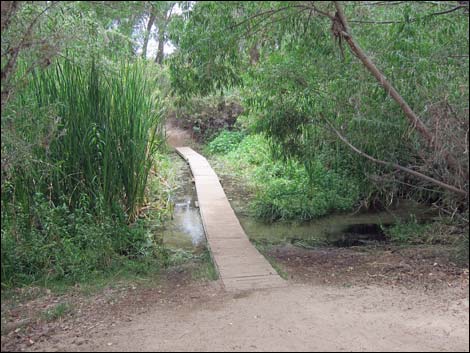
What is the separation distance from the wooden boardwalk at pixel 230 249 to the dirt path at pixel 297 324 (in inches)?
16.0

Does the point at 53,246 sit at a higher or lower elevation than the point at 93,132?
lower

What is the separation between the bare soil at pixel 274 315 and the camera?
3.74 meters

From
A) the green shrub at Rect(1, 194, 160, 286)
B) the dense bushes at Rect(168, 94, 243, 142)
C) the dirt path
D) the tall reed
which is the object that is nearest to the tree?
the tall reed

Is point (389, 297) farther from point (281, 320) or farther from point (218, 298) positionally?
point (218, 298)

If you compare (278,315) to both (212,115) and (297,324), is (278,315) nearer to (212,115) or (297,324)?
(297,324)

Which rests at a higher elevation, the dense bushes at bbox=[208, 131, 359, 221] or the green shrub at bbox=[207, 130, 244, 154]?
the green shrub at bbox=[207, 130, 244, 154]

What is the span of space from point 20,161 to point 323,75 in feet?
11.8

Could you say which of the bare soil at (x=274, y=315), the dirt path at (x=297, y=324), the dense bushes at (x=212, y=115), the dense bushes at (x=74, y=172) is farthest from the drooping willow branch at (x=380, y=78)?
the dense bushes at (x=212, y=115)

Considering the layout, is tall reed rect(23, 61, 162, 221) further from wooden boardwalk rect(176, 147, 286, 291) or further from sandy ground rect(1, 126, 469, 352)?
sandy ground rect(1, 126, 469, 352)

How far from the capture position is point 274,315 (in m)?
4.24

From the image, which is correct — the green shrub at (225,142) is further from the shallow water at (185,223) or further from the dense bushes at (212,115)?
the shallow water at (185,223)

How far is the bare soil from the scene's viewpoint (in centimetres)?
374

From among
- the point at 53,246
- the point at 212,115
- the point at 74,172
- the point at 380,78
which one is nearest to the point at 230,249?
the point at 53,246

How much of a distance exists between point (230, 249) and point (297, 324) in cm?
258
